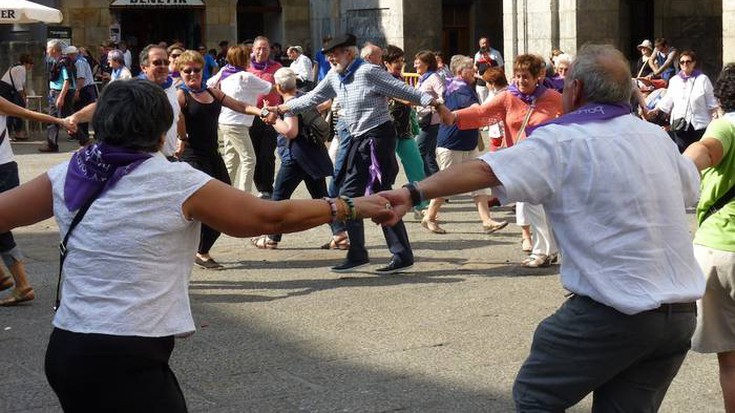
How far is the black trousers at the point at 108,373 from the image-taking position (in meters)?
4.04

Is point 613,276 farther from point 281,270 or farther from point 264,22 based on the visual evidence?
point 264,22

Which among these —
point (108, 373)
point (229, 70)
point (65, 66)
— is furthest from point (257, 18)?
point (108, 373)

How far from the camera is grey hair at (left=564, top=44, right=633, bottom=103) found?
14.6ft

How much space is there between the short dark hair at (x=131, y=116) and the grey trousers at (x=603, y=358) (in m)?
1.40

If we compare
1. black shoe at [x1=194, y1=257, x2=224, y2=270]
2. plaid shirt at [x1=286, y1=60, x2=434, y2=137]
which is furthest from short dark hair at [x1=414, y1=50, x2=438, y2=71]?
black shoe at [x1=194, y1=257, x2=224, y2=270]

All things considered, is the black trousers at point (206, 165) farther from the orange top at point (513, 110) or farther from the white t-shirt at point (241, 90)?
the white t-shirt at point (241, 90)

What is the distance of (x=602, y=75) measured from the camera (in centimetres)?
444

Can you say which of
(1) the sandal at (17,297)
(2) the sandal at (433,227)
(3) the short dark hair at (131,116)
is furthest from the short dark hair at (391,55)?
(3) the short dark hair at (131,116)

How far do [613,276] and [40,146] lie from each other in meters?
19.5

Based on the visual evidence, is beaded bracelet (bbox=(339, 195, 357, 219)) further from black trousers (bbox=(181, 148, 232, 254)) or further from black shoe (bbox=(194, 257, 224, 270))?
black shoe (bbox=(194, 257, 224, 270))

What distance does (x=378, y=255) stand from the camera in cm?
1115

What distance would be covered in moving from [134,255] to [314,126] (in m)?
7.11

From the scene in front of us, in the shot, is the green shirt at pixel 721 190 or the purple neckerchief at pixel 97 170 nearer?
the purple neckerchief at pixel 97 170

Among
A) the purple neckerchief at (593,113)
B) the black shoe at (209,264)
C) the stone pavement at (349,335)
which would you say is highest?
the purple neckerchief at (593,113)
